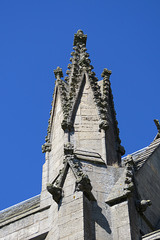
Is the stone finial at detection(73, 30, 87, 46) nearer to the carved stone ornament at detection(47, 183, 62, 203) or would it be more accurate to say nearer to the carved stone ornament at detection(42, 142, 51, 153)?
the carved stone ornament at detection(42, 142, 51, 153)

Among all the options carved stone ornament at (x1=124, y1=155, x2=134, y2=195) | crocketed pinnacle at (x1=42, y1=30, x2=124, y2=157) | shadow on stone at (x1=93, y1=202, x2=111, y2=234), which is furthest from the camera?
crocketed pinnacle at (x1=42, y1=30, x2=124, y2=157)

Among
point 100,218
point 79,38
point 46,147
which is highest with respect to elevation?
point 79,38

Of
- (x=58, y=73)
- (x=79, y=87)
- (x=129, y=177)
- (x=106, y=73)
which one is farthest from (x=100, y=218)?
(x=58, y=73)

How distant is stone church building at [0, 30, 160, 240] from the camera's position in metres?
11.9

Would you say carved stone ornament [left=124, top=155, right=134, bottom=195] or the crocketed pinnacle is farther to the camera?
the crocketed pinnacle

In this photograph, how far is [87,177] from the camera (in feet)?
40.0

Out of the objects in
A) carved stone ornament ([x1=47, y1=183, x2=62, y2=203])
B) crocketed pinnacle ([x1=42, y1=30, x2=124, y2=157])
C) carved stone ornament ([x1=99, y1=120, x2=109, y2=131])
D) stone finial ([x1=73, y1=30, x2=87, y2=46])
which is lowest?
carved stone ornament ([x1=47, y1=183, x2=62, y2=203])

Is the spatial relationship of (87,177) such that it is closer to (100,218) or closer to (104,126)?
(100,218)

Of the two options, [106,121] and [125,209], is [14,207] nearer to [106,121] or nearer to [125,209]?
[106,121]

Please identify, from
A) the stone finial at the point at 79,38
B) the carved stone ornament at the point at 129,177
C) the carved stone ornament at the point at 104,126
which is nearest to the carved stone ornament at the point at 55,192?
the carved stone ornament at the point at 129,177

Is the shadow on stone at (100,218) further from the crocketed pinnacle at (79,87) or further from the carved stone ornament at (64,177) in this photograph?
the crocketed pinnacle at (79,87)

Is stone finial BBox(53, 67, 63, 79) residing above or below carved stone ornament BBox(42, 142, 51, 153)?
above

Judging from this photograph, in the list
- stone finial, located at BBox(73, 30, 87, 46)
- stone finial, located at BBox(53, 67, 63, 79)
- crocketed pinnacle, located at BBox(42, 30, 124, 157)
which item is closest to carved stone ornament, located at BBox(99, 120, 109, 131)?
crocketed pinnacle, located at BBox(42, 30, 124, 157)

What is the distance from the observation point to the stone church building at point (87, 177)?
11867mm
